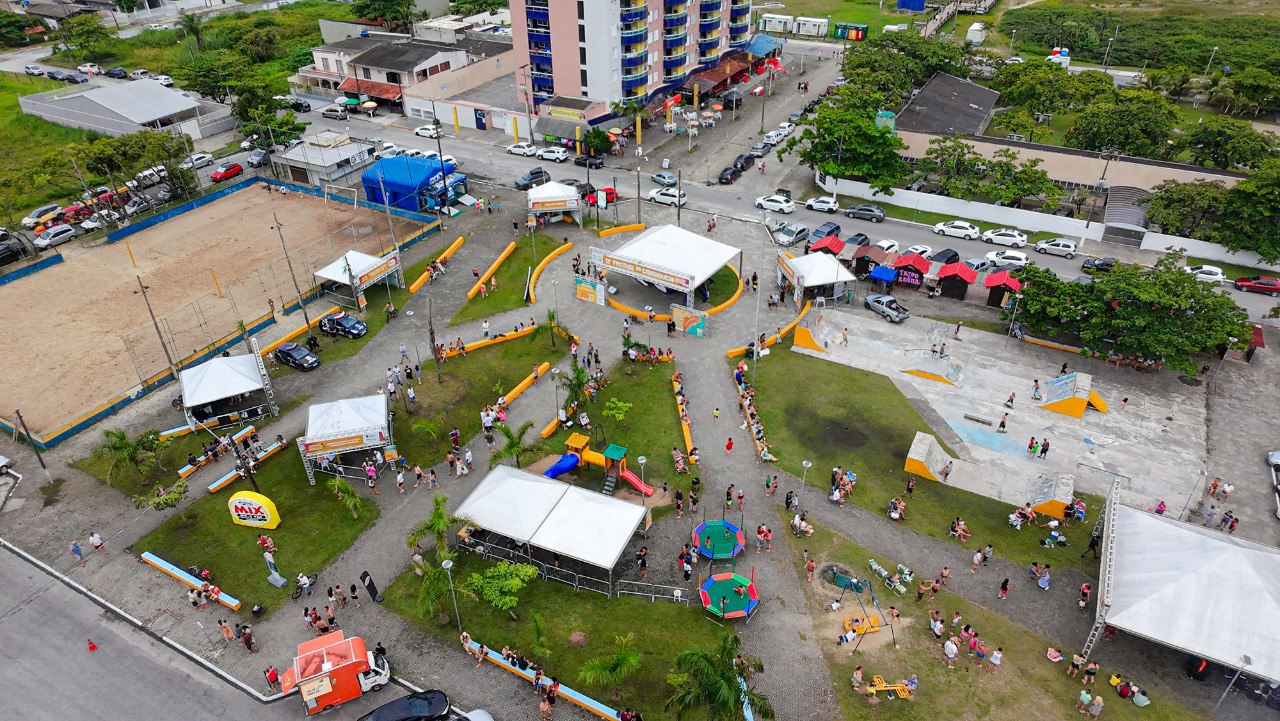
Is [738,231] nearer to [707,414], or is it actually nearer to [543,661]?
[707,414]

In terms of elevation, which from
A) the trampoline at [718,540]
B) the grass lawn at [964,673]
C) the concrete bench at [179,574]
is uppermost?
the trampoline at [718,540]

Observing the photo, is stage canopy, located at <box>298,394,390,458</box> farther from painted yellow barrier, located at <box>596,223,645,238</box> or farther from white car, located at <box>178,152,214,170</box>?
white car, located at <box>178,152,214,170</box>

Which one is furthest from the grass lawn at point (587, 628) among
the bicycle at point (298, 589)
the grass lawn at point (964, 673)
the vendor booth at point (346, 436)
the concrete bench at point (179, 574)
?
the vendor booth at point (346, 436)

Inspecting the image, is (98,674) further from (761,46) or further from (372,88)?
(761,46)

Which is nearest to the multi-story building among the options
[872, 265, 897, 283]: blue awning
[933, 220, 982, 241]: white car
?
[933, 220, 982, 241]: white car

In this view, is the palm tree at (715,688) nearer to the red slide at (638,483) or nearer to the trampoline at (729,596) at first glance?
the trampoline at (729,596)

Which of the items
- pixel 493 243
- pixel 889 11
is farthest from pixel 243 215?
pixel 889 11
